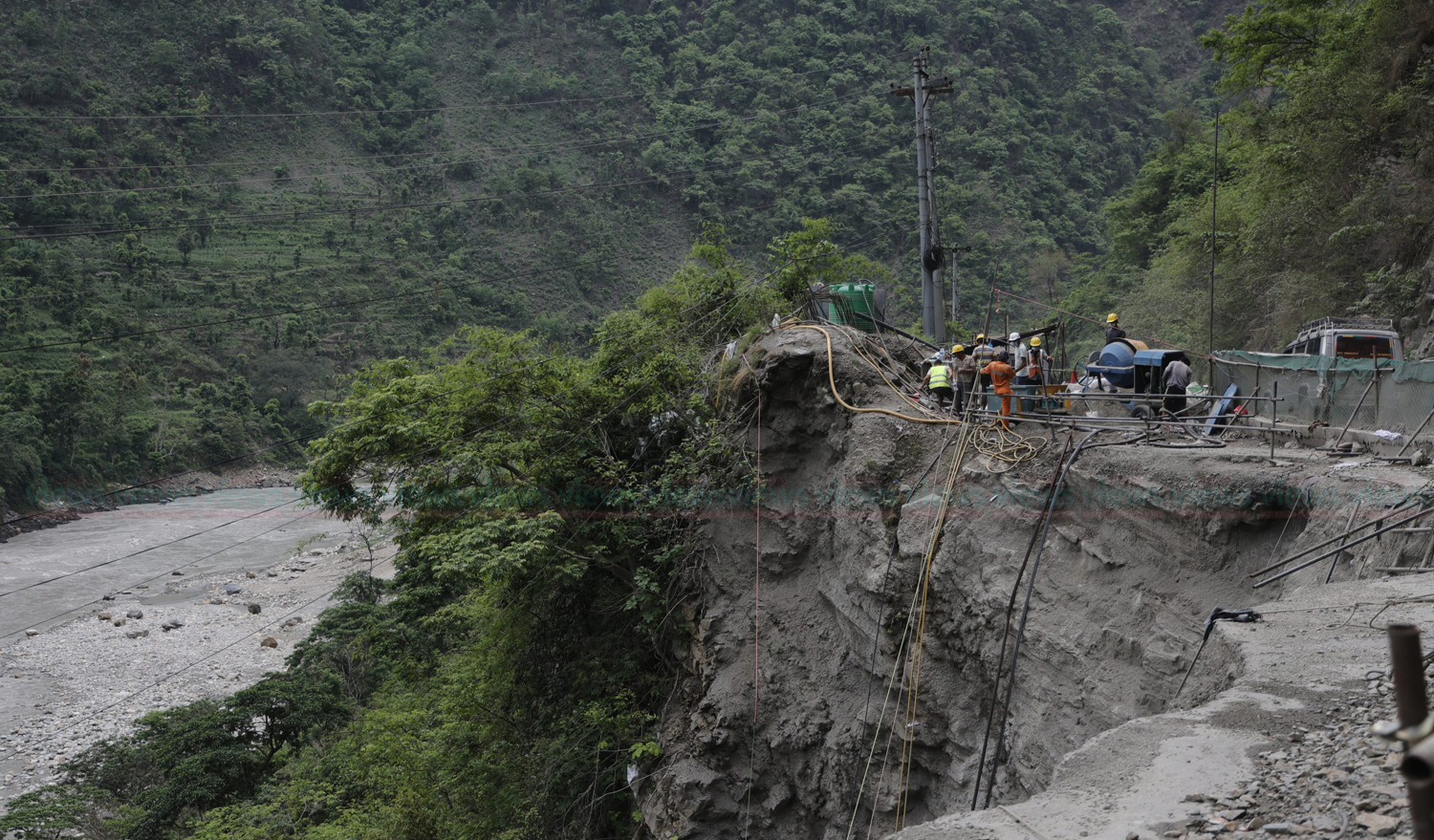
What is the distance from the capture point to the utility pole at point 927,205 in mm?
18453

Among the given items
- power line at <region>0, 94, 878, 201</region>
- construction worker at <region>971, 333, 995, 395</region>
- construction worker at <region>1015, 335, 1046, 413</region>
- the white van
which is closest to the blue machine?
construction worker at <region>1015, 335, 1046, 413</region>

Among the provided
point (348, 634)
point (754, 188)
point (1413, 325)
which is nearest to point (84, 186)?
point (754, 188)

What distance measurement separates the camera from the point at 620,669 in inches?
590

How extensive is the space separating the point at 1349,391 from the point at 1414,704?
9364 millimetres

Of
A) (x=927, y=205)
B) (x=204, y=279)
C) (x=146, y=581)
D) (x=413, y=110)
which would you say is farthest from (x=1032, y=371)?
(x=413, y=110)

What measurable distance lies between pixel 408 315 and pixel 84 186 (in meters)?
27.1

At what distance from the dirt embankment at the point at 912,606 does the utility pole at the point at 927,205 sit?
5299mm

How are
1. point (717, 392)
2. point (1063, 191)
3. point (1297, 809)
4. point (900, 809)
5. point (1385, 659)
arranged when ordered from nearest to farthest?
point (1297, 809) → point (1385, 659) → point (900, 809) → point (717, 392) → point (1063, 191)

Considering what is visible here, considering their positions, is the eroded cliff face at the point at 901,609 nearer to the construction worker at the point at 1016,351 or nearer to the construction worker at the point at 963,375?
the construction worker at the point at 963,375

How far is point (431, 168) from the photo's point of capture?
8806cm

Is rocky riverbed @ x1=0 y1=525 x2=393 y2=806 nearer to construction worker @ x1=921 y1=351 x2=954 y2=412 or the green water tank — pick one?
the green water tank

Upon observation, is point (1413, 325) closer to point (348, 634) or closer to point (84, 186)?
point (348, 634)

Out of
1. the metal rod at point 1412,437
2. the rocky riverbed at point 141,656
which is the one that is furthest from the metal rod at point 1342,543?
the rocky riverbed at point 141,656

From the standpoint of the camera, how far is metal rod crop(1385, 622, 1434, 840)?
7.52 ft
